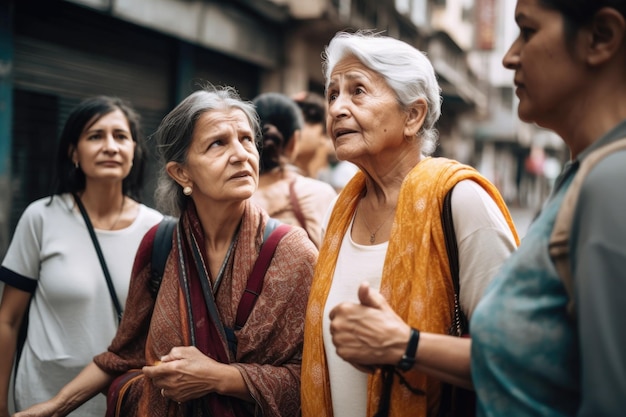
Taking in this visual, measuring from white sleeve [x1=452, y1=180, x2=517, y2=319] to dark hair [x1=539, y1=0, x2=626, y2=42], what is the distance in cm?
63

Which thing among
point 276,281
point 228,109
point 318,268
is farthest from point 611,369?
point 228,109

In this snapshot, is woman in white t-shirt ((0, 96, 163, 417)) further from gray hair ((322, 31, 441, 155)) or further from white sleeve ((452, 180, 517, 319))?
white sleeve ((452, 180, 517, 319))

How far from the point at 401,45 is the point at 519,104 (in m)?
0.81

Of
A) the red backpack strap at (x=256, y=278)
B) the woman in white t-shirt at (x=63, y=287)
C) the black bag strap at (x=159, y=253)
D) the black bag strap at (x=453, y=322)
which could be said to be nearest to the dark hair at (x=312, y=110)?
the woman in white t-shirt at (x=63, y=287)

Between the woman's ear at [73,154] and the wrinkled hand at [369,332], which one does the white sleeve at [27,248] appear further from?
the wrinkled hand at [369,332]

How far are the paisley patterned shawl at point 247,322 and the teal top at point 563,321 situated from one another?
1.05 meters

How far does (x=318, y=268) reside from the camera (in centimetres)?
235

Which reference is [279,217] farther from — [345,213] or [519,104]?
[519,104]

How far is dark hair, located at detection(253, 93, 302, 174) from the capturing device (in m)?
3.84

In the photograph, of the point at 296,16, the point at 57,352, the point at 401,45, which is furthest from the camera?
the point at 296,16

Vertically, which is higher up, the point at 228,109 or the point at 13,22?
the point at 13,22

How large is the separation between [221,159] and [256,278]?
48 cm

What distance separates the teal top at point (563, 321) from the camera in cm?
116

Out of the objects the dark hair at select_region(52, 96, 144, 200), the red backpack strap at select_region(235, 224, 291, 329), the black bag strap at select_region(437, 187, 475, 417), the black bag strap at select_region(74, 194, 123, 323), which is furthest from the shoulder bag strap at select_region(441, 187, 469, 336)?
the dark hair at select_region(52, 96, 144, 200)
